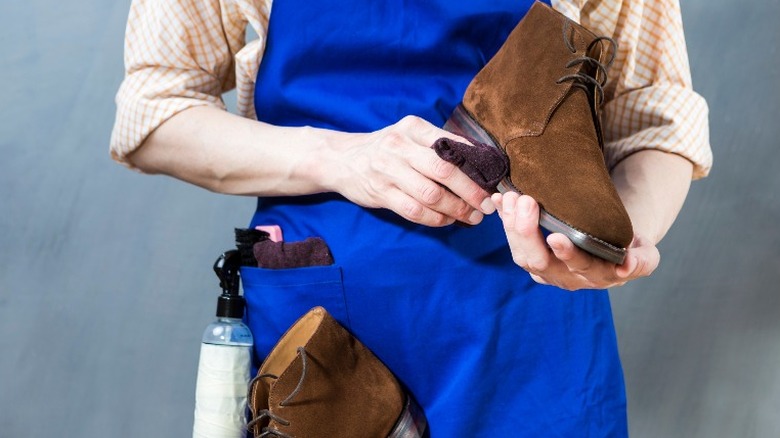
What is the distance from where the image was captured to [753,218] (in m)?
1.61

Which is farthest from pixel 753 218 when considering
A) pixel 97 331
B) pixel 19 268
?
pixel 19 268

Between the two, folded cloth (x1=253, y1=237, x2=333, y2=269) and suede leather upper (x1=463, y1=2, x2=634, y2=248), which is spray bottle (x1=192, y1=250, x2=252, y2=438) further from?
suede leather upper (x1=463, y1=2, x2=634, y2=248)

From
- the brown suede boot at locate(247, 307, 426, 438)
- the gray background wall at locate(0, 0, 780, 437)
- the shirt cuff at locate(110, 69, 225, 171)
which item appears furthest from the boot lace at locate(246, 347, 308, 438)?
the gray background wall at locate(0, 0, 780, 437)

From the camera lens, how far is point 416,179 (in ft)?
2.85

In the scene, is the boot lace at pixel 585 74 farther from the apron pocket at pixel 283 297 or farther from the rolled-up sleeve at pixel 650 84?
the apron pocket at pixel 283 297

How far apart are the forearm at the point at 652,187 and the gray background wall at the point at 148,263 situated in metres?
0.57

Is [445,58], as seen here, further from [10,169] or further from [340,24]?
[10,169]

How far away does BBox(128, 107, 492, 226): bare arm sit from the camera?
87cm

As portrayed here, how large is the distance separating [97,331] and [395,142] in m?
0.97

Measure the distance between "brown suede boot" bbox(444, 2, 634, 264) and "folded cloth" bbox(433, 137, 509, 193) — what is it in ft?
0.07

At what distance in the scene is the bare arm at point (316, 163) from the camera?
0.87 m

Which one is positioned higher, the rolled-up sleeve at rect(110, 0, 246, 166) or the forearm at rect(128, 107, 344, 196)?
the rolled-up sleeve at rect(110, 0, 246, 166)

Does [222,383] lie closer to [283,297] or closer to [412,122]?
[283,297]

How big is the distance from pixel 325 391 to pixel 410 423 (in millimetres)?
93
